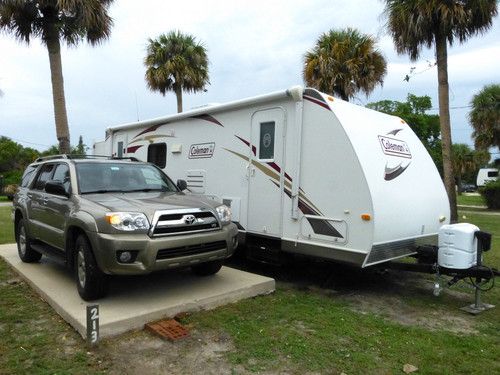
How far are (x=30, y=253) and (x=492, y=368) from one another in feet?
21.5

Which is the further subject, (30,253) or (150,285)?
(30,253)

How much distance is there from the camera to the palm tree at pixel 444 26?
1312 centimetres

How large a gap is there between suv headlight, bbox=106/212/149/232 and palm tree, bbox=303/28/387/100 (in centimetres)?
1217

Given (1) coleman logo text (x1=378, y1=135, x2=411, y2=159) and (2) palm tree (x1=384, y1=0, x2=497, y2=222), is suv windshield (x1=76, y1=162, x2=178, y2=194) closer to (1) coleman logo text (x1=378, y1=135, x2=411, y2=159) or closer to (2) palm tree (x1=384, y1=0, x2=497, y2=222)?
(1) coleman logo text (x1=378, y1=135, x2=411, y2=159)

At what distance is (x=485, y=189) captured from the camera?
24.0 metres

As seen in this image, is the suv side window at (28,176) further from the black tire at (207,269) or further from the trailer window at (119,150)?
the black tire at (207,269)

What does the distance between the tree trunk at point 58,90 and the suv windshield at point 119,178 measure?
7086 mm

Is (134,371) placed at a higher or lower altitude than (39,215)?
lower

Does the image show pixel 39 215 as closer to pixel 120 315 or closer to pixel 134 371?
pixel 120 315

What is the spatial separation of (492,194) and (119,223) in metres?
23.5

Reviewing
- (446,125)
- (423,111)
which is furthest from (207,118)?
(423,111)

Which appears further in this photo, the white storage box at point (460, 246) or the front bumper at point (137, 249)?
the white storage box at point (460, 246)

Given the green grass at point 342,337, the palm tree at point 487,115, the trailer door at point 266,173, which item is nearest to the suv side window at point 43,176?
the trailer door at point 266,173

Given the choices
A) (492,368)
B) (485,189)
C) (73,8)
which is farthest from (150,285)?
(485,189)
